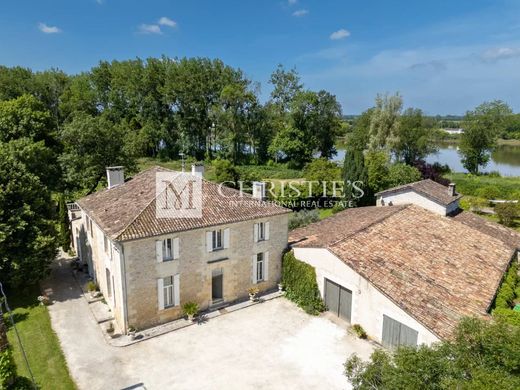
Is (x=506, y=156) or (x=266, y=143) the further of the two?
(x=506, y=156)

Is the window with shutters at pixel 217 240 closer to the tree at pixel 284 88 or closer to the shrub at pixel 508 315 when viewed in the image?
the shrub at pixel 508 315

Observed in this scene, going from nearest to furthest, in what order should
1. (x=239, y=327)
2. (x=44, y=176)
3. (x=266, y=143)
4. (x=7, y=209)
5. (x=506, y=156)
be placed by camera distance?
(x=239, y=327), (x=7, y=209), (x=44, y=176), (x=266, y=143), (x=506, y=156)

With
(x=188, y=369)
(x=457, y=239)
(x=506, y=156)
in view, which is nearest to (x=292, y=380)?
(x=188, y=369)

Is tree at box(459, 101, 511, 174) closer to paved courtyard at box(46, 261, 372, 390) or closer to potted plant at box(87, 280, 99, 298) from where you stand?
paved courtyard at box(46, 261, 372, 390)

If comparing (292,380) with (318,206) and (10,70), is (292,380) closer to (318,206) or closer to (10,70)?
(318,206)

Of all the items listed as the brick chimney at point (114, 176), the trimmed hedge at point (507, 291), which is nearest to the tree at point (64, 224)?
the brick chimney at point (114, 176)

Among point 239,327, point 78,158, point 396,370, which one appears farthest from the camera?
point 78,158

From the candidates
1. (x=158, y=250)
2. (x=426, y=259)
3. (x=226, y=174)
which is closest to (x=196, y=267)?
(x=158, y=250)
